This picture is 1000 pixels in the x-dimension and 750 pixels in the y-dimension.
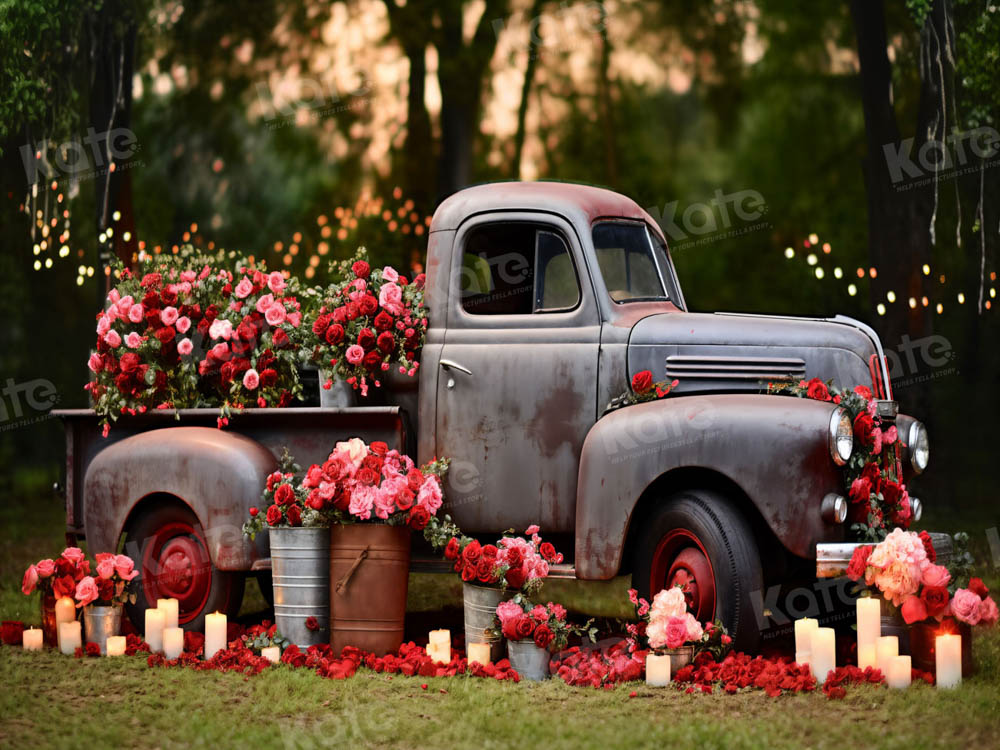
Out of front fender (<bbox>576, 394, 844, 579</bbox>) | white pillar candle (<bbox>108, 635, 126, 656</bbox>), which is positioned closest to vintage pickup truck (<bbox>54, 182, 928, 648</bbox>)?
front fender (<bbox>576, 394, 844, 579</bbox>)

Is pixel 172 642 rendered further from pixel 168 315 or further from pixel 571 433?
pixel 571 433

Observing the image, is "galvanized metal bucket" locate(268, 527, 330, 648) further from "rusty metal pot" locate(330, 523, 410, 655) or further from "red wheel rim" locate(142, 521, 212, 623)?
"red wheel rim" locate(142, 521, 212, 623)

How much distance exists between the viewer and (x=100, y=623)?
650 cm

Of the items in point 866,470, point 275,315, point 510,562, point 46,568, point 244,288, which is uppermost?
point 244,288

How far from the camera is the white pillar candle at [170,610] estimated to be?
253 inches

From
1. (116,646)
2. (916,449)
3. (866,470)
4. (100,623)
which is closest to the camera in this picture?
(866,470)

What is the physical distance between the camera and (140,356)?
7.04 meters

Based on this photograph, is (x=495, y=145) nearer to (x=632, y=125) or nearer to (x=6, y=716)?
(x=632, y=125)

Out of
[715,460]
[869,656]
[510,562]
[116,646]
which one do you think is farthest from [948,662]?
[116,646]

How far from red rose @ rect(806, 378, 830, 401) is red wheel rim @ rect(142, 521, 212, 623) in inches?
129

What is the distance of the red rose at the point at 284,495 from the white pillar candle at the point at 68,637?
4.44 feet

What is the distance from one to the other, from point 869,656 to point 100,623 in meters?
3.89

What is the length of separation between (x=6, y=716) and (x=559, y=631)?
246 cm

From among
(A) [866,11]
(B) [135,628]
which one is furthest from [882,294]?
(B) [135,628]
